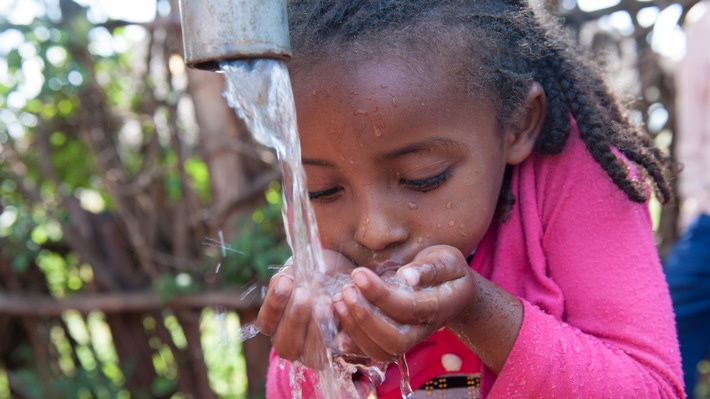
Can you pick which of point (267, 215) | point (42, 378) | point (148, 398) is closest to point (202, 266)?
point (267, 215)

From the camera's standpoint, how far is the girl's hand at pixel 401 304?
3.45 feet

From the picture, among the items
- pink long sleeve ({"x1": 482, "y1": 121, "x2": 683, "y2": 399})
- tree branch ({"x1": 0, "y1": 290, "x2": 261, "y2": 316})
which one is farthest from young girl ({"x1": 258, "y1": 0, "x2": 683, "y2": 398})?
tree branch ({"x1": 0, "y1": 290, "x2": 261, "y2": 316})

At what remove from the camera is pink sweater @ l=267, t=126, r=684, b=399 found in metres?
1.24

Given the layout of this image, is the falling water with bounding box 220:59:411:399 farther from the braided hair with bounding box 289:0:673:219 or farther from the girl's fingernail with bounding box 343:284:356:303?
the braided hair with bounding box 289:0:673:219

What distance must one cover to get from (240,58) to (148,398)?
249 centimetres

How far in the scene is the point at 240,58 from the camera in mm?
1065

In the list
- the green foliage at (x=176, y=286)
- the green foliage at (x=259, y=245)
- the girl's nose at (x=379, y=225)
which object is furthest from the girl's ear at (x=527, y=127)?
the green foliage at (x=176, y=286)

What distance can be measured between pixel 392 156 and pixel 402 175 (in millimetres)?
35

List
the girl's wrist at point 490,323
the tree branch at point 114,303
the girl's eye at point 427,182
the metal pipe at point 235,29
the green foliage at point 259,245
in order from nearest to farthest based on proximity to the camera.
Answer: the metal pipe at point 235,29, the girl's wrist at point 490,323, the girl's eye at point 427,182, the green foliage at point 259,245, the tree branch at point 114,303

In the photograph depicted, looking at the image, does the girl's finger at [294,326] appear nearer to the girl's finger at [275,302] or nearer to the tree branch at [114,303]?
the girl's finger at [275,302]

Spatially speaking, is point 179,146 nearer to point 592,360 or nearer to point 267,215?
point 267,215

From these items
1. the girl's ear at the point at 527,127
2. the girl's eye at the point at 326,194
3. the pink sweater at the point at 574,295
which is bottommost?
the pink sweater at the point at 574,295

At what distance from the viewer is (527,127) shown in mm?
1478

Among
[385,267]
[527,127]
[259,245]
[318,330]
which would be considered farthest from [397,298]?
[259,245]
